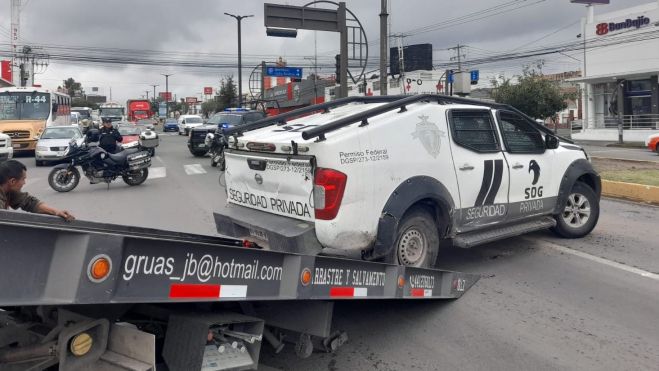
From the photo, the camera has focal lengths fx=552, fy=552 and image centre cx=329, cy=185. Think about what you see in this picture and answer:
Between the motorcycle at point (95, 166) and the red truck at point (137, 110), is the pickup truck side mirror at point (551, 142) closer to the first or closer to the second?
the motorcycle at point (95, 166)

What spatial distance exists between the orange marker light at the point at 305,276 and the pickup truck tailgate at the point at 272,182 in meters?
1.29

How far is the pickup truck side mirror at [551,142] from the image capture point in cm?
665

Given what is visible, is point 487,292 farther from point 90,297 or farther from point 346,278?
point 90,297

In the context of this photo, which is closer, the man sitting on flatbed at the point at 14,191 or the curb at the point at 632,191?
the man sitting on flatbed at the point at 14,191

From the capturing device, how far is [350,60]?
19391 millimetres

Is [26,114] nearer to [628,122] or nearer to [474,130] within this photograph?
[474,130]

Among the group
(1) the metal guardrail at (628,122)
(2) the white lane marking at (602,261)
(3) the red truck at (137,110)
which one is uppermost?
(3) the red truck at (137,110)

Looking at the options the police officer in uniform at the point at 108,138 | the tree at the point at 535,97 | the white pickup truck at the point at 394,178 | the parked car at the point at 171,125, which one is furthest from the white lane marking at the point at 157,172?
the parked car at the point at 171,125

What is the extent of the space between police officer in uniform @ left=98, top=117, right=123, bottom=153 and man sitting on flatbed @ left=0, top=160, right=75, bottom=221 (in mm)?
10367

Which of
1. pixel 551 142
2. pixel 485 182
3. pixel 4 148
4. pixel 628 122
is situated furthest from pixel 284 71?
pixel 485 182

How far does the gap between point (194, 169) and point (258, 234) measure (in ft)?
45.0

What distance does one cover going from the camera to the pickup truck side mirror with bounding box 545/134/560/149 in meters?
6.65

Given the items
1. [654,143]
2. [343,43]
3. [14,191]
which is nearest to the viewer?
[14,191]

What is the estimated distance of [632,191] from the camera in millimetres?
10938
